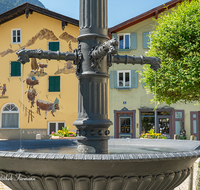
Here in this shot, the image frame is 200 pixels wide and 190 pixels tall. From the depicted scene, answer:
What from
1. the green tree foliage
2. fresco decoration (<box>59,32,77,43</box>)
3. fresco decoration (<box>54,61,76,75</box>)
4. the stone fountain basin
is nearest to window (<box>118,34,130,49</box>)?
fresco decoration (<box>59,32,77,43</box>)

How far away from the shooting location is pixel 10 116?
2445 cm

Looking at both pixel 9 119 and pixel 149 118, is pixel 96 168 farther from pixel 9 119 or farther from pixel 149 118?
pixel 9 119

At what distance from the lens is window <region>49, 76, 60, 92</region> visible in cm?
2377

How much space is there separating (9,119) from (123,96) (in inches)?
380

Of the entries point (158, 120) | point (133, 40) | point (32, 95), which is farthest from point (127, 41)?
point (32, 95)

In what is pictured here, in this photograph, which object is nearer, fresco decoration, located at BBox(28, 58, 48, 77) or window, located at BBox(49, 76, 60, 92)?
→ window, located at BBox(49, 76, 60, 92)

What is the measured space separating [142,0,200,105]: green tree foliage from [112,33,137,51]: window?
25.5ft

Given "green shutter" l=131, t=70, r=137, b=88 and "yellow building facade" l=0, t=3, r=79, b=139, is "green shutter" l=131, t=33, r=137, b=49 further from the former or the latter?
"yellow building facade" l=0, t=3, r=79, b=139

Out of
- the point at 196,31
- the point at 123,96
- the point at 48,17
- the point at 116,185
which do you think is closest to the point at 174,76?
the point at 196,31

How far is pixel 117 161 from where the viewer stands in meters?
2.16

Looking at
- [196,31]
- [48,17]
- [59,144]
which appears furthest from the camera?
[48,17]

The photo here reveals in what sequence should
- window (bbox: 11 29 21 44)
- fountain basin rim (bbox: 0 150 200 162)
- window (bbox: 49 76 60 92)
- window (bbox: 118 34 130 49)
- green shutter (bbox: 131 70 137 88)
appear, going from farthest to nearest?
window (bbox: 11 29 21 44) → window (bbox: 49 76 60 92) → window (bbox: 118 34 130 49) → green shutter (bbox: 131 70 137 88) → fountain basin rim (bbox: 0 150 200 162)

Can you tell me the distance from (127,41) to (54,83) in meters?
6.69

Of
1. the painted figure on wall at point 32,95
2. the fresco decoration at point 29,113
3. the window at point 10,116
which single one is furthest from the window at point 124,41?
the window at point 10,116
